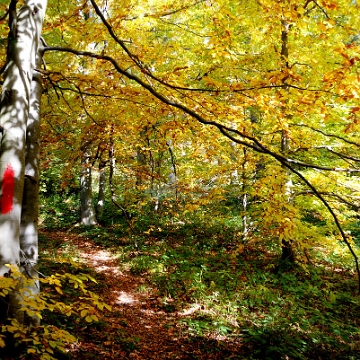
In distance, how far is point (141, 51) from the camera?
510 centimetres

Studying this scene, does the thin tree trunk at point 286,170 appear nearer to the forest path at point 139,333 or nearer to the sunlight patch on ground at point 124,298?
the forest path at point 139,333

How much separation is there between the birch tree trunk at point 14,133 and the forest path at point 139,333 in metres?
2.46

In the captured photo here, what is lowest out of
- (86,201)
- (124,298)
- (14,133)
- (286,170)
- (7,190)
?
(124,298)

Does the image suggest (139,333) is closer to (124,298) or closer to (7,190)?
(124,298)

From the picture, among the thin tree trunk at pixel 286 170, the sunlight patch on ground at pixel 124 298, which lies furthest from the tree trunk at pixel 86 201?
the thin tree trunk at pixel 286 170

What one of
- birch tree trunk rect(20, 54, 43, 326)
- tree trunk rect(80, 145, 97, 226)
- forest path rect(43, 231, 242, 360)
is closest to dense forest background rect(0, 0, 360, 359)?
forest path rect(43, 231, 242, 360)

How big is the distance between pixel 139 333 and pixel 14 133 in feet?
15.2

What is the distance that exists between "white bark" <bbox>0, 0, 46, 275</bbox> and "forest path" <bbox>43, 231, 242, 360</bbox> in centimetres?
256

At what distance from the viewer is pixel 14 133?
3148 mm

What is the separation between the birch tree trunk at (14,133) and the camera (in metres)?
→ 3.05

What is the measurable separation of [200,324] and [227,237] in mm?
5828

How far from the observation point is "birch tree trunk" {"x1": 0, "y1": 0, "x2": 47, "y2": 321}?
3.05 metres

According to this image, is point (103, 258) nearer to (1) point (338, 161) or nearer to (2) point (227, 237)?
(2) point (227, 237)

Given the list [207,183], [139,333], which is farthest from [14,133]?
[207,183]
